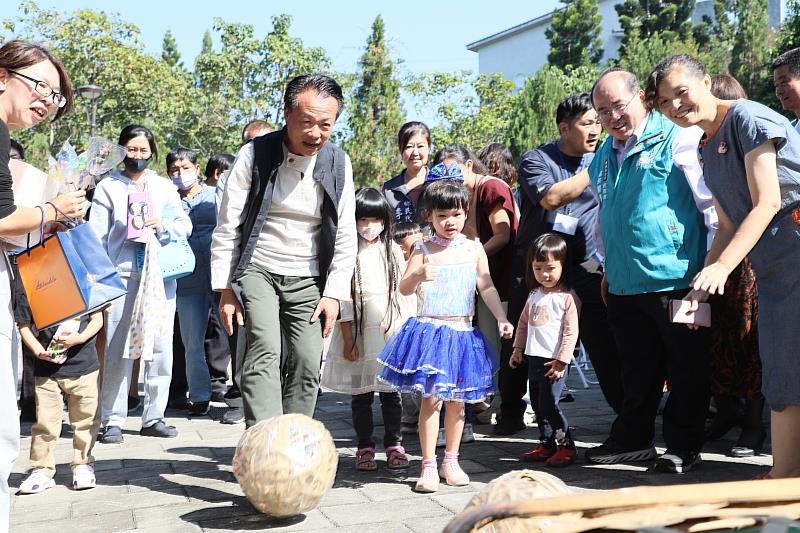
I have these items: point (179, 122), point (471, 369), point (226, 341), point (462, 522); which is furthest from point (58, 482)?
point (179, 122)

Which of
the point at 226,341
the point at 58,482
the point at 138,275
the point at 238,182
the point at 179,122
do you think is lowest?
the point at 58,482

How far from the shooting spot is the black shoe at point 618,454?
509cm

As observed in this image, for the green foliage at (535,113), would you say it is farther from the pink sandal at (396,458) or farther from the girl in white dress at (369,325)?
the pink sandal at (396,458)

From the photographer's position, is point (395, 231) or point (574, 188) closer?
point (574, 188)

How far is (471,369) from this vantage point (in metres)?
4.73

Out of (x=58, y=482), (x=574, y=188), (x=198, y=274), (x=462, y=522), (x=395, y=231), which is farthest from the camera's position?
(x=198, y=274)

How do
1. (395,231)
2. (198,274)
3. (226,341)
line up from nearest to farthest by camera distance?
1. (395,231)
2. (198,274)
3. (226,341)

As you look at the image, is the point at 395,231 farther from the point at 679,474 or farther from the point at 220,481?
the point at 679,474

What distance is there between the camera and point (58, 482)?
200 inches

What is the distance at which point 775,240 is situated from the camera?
3.86 meters

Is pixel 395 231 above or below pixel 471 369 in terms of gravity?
above

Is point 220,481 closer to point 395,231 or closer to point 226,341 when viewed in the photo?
point 395,231

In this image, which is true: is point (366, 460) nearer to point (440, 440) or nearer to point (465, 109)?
point (440, 440)

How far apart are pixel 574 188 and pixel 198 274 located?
3.60 m
